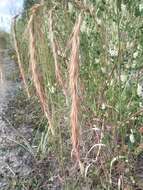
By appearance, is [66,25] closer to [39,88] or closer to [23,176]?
[23,176]

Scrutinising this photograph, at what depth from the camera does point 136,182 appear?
9.07 feet

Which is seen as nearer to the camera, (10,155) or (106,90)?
(106,90)

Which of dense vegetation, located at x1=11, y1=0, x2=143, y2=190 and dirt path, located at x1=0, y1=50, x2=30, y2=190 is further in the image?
dirt path, located at x1=0, y1=50, x2=30, y2=190

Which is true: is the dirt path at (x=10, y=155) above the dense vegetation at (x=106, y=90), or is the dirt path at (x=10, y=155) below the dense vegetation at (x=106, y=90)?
below

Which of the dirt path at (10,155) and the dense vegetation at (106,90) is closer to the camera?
the dense vegetation at (106,90)

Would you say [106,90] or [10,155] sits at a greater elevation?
[106,90]

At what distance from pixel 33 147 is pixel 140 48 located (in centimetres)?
133

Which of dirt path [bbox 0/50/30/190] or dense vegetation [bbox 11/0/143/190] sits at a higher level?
dense vegetation [bbox 11/0/143/190]

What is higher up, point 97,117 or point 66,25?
point 66,25

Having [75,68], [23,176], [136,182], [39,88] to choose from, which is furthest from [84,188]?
[75,68]

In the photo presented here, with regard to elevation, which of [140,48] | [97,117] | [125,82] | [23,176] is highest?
[140,48]

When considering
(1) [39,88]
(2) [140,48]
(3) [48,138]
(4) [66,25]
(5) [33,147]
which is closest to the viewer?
(1) [39,88]

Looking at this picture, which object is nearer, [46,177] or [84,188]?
[84,188]

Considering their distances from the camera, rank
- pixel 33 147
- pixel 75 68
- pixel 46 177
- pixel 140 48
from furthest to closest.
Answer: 1. pixel 33 147
2. pixel 46 177
3. pixel 140 48
4. pixel 75 68
